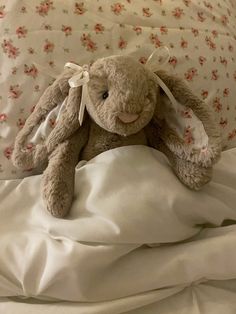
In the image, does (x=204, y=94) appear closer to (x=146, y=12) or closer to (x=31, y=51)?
(x=146, y=12)

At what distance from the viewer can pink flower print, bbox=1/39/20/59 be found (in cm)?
90

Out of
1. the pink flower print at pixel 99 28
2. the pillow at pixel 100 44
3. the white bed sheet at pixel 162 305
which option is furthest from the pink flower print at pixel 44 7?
the white bed sheet at pixel 162 305

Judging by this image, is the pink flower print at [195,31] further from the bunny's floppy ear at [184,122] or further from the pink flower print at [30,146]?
the pink flower print at [30,146]

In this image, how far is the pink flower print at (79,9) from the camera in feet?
3.09

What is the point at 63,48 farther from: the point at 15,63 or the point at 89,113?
the point at 89,113

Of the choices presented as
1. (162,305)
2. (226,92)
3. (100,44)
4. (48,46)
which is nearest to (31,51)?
(48,46)

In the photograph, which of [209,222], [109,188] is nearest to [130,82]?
[109,188]

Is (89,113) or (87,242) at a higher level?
(89,113)

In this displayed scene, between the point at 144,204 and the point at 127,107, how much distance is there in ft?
0.52

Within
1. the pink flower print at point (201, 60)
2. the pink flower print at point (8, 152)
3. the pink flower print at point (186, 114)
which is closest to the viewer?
the pink flower print at point (186, 114)

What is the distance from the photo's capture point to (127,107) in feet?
2.27

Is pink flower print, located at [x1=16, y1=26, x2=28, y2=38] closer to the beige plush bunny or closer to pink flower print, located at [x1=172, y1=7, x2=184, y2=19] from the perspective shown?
the beige plush bunny

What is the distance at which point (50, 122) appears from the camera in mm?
825

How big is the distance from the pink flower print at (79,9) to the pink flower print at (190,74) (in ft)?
0.87
